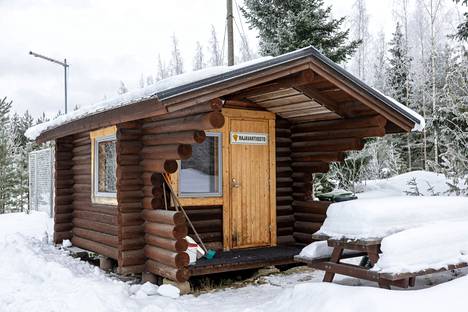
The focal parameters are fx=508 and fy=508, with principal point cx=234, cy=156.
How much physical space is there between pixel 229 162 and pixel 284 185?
157 centimetres

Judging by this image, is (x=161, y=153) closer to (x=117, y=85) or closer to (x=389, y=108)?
(x=389, y=108)

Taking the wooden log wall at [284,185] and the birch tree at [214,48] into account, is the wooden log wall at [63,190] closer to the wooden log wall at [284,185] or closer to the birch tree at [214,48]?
the wooden log wall at [284,185]

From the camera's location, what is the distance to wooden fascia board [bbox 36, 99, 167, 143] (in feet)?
21.7

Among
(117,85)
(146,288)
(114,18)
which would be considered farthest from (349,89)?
(117,85)

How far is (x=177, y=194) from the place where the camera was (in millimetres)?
8273

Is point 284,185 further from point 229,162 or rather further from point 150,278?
point 150,278

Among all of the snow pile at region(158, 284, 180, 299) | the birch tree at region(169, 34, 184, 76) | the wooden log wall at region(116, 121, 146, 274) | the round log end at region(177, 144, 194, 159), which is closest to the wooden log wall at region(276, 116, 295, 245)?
the wooden log wall at region(116, 121, 146, 274)

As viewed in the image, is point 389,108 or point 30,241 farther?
point 30,241

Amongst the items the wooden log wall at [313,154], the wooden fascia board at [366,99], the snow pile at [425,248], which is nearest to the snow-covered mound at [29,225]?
the wooden log wall at [313,154]

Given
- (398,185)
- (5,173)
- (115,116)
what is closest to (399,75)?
(398,185)

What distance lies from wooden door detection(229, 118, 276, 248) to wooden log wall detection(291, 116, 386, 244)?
0.66m

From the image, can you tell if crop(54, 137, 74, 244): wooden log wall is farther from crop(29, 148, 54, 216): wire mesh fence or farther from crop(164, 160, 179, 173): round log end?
crop(29, 148, 54, 216): wire mesh fence

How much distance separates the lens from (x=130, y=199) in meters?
7.99

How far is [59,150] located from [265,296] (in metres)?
6.45
